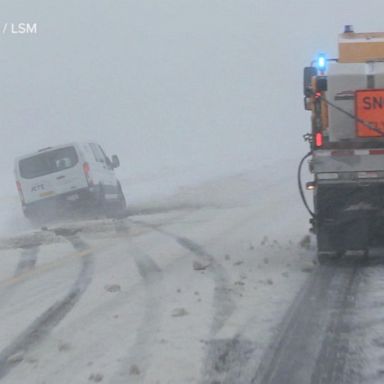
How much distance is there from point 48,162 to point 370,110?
11065 millimetres

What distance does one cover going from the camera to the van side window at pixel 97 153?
811 inches

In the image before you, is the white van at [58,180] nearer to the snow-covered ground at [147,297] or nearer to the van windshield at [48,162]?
the van windshield at [48,162]

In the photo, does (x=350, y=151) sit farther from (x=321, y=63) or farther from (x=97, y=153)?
(x=97, y=153)

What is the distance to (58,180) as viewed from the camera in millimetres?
19312

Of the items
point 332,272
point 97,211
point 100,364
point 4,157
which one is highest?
point 100,364

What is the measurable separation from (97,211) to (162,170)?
2068cm

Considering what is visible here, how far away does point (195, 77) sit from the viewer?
73250mm

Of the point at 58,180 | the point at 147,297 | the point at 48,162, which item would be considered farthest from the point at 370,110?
the point at 48,162

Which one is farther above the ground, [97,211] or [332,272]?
[332,272]

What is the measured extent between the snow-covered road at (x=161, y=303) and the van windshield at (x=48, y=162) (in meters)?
4.00

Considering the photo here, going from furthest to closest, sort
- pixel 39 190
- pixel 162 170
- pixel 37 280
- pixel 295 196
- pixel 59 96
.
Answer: pixel 59 96, pixel 162 170, pixel 295 196, pixel 39 190, pixel 37 280

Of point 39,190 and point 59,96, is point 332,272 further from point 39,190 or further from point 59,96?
point 59,96

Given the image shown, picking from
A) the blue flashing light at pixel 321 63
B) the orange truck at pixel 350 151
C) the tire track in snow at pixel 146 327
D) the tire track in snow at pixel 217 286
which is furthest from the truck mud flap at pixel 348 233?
the tire track in snow at pixel 146 327

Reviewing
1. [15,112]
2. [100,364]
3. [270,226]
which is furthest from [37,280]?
[15,112]
